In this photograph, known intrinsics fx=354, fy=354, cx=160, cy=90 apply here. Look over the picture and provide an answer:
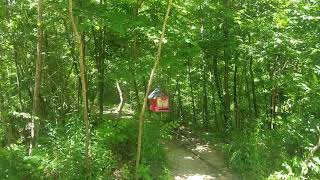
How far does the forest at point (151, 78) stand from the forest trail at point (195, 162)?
0.09 ft

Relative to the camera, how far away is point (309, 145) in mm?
7109

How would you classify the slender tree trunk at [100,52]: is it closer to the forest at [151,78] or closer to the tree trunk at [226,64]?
the forest at [151,78]

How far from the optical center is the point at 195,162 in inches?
351

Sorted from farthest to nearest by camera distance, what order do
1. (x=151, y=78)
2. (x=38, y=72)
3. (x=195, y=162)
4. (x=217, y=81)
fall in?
1. (x=217, y=81)
2. (x=195, y=162)
3. (x=38, y=72)
4. (x=151, y=78)

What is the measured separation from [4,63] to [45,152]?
A: 3.96 metres

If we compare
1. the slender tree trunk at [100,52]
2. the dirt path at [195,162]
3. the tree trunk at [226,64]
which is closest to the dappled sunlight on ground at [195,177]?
the dirt path at [195,162]

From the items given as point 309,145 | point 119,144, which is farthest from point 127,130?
point 309,145

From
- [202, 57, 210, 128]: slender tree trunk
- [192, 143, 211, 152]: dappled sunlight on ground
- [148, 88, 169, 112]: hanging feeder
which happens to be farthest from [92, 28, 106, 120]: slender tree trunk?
[202, 57, 210, 128]: slender tree trunk

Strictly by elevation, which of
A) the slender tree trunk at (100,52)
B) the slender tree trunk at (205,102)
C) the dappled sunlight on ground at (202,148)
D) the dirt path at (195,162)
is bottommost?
the dirt path at (195,162)

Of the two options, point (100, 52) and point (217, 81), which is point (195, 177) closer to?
point (100, 52)

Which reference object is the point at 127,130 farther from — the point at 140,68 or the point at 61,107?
the point at 61,107

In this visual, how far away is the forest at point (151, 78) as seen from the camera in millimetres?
6805

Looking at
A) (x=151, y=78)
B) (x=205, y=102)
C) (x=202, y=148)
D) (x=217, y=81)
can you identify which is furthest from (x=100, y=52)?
(x=205, y=102)

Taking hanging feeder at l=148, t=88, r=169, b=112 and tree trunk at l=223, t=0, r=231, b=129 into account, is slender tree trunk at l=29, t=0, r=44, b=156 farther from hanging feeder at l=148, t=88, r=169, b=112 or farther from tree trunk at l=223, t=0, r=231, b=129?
tree trunk at l=223, t=0, r=231, b=129
